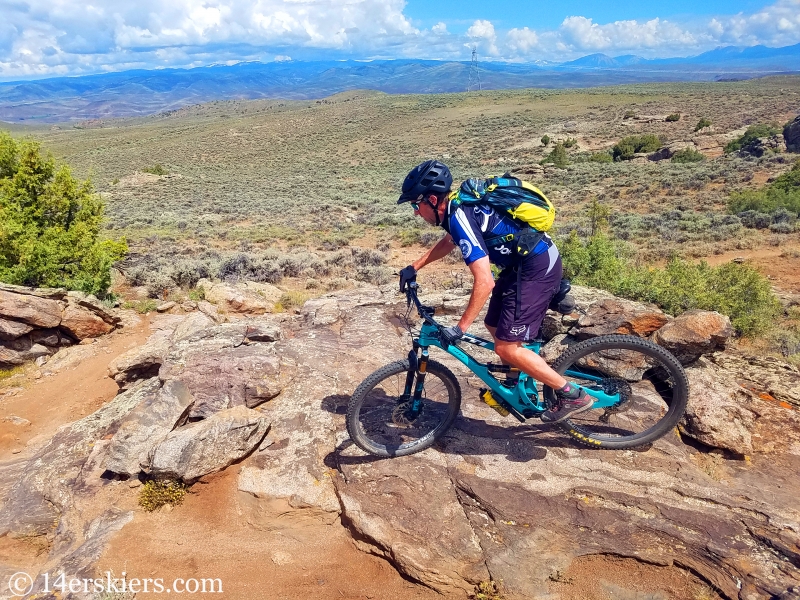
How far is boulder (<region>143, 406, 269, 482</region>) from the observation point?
3.94 m

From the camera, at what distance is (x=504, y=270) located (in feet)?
12.0

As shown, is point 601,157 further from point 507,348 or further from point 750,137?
point 507,348

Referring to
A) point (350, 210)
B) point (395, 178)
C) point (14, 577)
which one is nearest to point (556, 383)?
point (14, 577)

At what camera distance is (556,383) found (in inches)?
146

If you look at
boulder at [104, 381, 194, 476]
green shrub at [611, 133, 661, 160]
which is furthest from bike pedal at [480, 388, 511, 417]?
green shrub at [611, 133, 661, 160]

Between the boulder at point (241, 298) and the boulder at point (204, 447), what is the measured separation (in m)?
4.93

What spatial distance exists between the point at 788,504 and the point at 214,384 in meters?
5.00

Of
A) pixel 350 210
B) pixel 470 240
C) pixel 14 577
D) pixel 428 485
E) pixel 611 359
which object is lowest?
pixel 350 210

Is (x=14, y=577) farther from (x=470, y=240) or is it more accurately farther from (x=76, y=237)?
(x=76, y=237)

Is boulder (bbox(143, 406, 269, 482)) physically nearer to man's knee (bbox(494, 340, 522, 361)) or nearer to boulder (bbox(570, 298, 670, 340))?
man's knee (bbox(494, 340, 522, 361))

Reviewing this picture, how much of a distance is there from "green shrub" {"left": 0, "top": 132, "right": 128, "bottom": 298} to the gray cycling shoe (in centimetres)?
970

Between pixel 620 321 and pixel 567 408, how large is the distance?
172cm

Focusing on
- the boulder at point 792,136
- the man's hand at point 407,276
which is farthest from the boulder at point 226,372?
the boulder at point 792,136

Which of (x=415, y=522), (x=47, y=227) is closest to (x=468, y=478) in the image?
(x=415, y=522)
